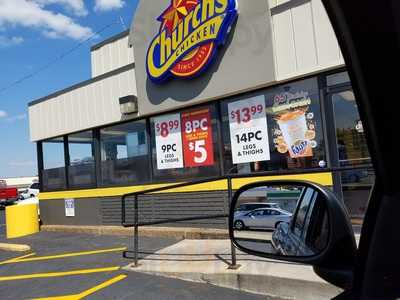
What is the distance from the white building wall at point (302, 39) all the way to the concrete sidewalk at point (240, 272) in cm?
335

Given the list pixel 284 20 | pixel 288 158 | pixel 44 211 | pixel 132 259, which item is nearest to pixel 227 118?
pixel 288 158

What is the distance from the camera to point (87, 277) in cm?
654

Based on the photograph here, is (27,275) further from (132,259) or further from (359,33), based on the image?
(359,33)

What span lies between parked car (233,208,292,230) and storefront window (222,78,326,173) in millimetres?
4423

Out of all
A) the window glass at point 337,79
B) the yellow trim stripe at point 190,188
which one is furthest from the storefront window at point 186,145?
the window glass at point 337,79

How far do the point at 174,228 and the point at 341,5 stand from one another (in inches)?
334

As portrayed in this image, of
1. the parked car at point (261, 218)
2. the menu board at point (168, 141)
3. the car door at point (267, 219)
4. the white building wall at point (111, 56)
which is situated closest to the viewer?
the parked car at point (261, 218)

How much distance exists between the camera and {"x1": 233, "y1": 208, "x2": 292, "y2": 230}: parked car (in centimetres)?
299

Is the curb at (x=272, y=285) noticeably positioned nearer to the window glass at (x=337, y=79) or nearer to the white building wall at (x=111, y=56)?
the window glass at (x=337, y=79)

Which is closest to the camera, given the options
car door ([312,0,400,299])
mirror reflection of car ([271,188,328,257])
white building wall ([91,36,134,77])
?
car door ([312,0,400,299])

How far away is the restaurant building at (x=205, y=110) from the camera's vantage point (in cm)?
751

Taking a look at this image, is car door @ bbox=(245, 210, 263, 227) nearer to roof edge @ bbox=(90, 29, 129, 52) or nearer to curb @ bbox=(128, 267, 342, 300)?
curb @ bbox=(128, 267, 342, 300)

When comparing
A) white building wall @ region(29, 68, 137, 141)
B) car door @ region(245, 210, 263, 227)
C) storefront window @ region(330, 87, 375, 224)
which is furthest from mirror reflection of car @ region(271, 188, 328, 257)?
white building wall @ region(29, 68, 137, 141)

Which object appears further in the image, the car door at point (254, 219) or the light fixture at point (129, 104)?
the light fixture at point (129, 104)
